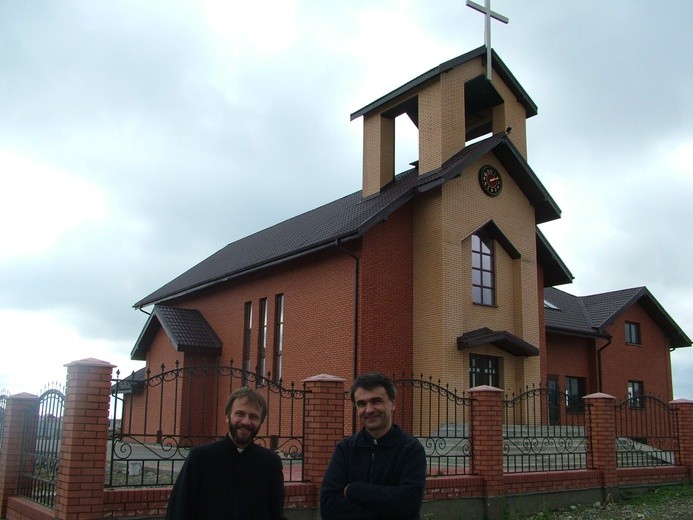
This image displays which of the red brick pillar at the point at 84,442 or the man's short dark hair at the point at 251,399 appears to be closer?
the man's short dark hair at the point at 251,399

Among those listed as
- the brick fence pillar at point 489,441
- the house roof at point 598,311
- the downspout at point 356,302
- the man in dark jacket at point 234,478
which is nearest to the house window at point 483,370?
the downspout at point 356,302

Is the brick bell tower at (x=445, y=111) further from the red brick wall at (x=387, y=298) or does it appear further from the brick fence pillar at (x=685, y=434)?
the brick fence pillar at (x=685, y=434)

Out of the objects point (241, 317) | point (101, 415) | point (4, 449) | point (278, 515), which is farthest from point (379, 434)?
point (241, 317)

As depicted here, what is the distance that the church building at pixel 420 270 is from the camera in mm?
15383

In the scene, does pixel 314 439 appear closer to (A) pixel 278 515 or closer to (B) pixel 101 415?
(B) pixel 101 415

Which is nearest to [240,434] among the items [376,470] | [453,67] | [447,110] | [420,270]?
[376,470]

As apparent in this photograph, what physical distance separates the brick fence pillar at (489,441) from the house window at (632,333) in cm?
1597

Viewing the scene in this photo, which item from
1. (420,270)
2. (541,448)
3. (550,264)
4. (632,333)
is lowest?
(541,448)

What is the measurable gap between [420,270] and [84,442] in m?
10.0

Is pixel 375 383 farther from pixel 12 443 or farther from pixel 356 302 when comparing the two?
pixel 356 302

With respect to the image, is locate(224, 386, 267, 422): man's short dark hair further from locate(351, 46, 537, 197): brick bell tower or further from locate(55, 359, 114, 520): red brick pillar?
locate(351, 46, 537, 197): brick bell tower

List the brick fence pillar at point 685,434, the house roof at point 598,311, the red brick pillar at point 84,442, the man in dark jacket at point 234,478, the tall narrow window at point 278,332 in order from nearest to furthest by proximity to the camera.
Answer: the man in dark jacket at point 234,478
the red brick pillar at point 84,442
the brick fence pillar at point 685,434
the tall narrow window at point 278,332
the house roof at point 598,311

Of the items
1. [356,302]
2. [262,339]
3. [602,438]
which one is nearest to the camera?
[602,438]

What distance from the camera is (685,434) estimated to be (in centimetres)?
1290
